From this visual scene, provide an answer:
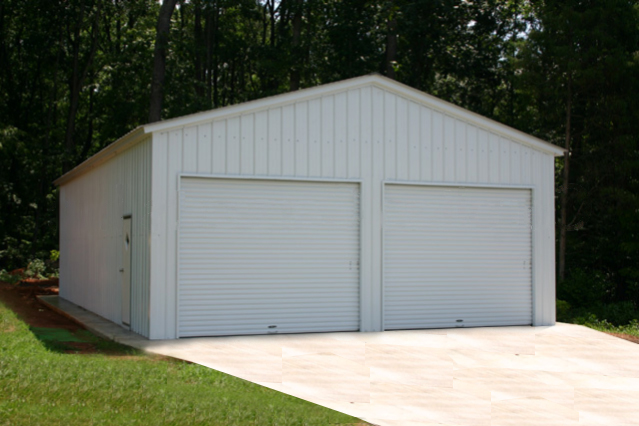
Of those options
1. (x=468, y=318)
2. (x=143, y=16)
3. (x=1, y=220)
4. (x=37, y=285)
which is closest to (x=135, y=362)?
(x=468, y=318)

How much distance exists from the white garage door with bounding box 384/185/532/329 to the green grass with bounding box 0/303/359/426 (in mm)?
4984

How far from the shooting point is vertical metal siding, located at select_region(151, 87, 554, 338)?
11.0 metres

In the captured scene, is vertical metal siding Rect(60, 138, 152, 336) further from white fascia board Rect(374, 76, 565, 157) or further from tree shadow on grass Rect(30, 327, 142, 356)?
white fascia board Rect(374, 76, 565, 157)

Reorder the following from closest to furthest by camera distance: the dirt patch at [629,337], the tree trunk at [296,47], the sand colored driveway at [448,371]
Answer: the sand colored driveway at [448,371], the dirt patch at [629,337], the tree trunk at [296,47]

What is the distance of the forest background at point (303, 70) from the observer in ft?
65.9

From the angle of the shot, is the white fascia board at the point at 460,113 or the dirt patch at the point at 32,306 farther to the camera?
the dirt patch at the point at 32,306

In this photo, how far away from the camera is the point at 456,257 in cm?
1278

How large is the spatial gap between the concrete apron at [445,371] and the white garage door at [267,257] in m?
0.43

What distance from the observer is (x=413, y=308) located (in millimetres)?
12477

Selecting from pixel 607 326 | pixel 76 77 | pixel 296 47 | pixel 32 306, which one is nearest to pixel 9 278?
pixel 32 306

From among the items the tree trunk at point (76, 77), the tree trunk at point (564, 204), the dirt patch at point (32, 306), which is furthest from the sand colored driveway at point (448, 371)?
the tree trunk at point (76, 77)

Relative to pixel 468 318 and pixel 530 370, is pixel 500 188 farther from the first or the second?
pixel 530 370

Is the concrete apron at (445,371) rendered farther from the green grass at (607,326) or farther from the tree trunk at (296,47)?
the tree trunk at (296,47)

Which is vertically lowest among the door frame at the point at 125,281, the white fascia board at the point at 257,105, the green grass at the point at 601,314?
the green grass at the point at 601,314
